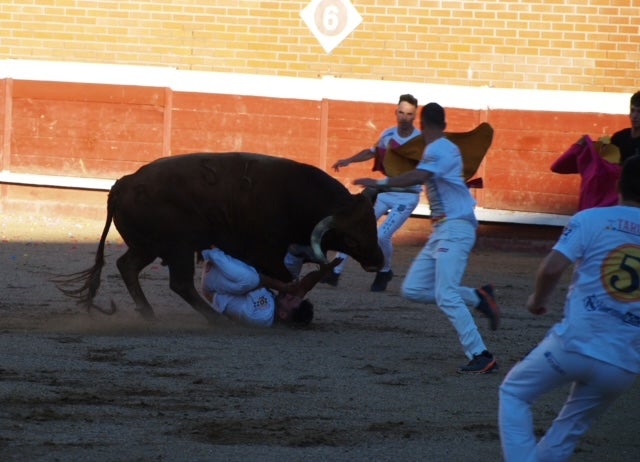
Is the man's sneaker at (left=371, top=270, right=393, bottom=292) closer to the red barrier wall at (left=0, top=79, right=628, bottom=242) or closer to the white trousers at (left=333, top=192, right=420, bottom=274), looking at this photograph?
the white trousers at (left=333, top=192, right=420, bottom=274)

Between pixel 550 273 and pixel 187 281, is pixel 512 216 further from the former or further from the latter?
pixel 550 273

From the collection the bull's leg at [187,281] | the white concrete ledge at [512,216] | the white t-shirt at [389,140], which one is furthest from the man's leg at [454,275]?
the white concrete ledge at [512,216]

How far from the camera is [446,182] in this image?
6.51 metres

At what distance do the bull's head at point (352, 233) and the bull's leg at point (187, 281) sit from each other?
2.52 ft

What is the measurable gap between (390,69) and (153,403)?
9110mm

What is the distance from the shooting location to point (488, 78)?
1402 cm

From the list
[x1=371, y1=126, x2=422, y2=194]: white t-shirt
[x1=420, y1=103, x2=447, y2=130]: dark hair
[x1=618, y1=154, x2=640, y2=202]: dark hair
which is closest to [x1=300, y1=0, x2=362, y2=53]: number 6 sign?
[x1=371, y1=126, x2=422, y2=194]: white t-shirt

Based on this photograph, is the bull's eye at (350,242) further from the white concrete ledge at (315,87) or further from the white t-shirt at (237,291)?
the white concrete ledge at (315,87)

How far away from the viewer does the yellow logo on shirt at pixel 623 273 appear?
404cm

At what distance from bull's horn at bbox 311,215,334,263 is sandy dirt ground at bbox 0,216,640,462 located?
18.9 inches

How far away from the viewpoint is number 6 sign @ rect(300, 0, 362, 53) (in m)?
14.1

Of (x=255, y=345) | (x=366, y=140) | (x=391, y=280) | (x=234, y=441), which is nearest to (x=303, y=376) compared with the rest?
(x=255, y=345)

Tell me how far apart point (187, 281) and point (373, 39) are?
6837 millimetres

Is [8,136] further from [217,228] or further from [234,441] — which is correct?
[234,441]
